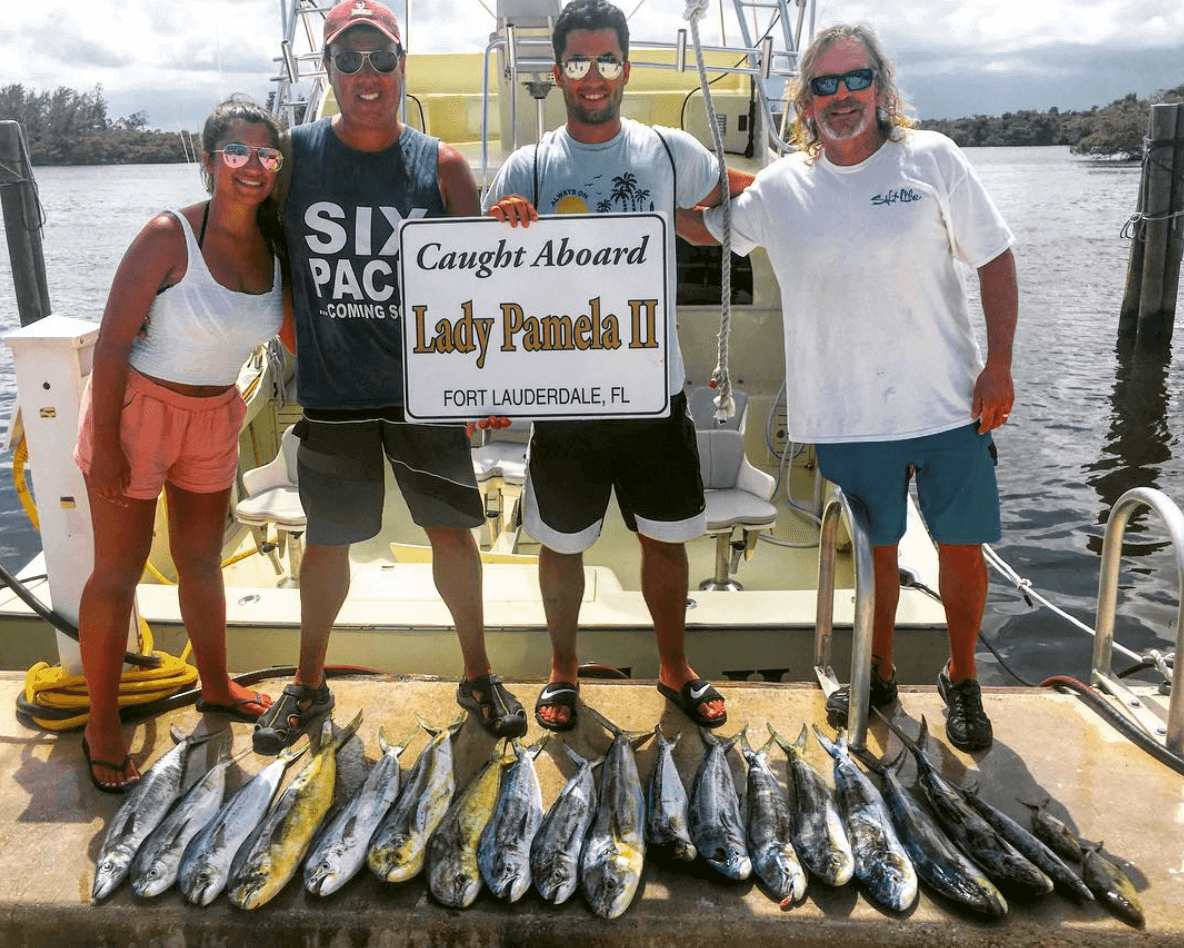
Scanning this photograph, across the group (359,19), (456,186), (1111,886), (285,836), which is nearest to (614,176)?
(456,186)

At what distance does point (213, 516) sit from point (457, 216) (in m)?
1.15

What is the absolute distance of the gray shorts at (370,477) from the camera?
10.3 ft

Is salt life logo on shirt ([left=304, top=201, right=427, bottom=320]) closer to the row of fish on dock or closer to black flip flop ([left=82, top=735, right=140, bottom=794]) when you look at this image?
the row of fish on dock

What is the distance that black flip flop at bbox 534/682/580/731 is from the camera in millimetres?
3289

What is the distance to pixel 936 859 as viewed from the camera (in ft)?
8.64

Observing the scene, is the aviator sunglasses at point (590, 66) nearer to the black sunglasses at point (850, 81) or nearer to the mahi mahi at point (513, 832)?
the black sunglasses at point (850, 81)

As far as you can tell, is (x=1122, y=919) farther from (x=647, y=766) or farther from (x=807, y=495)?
(x=807, y=495)

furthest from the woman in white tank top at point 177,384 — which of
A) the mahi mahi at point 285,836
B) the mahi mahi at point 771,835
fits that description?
the mahi mahi at point 771,835

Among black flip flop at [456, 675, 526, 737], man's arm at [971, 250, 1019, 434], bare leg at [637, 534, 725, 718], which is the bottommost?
black flip flop at [456, 675, 526, 737]

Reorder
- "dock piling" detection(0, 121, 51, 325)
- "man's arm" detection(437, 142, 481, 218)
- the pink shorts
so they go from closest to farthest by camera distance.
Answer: the pink shorts < "man's arm" detection(437, 142, 481, 218) < "dock piling" detection(0, 121, 51, 325)

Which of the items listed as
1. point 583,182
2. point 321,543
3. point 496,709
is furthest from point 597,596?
point 583,182

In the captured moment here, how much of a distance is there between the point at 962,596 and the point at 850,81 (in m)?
1.57

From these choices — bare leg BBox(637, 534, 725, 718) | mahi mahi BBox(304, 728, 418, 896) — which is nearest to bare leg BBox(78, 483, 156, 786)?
mahi mahi BBox(304, 728, 418, 896)

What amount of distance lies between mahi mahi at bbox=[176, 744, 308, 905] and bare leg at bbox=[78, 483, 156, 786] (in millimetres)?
411
